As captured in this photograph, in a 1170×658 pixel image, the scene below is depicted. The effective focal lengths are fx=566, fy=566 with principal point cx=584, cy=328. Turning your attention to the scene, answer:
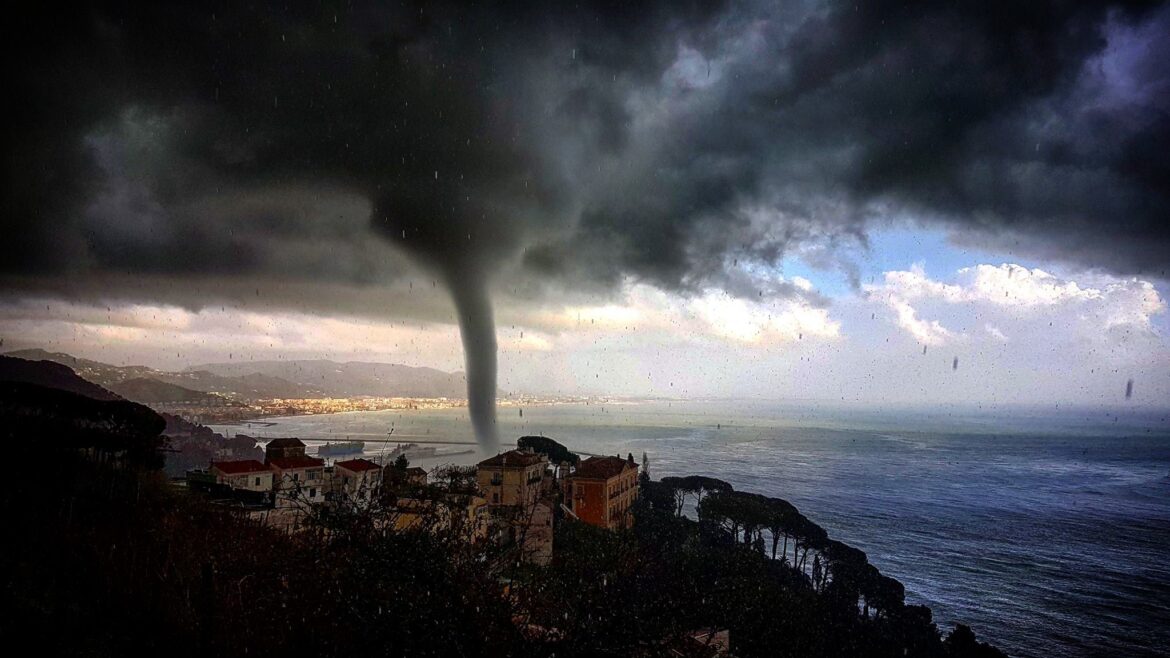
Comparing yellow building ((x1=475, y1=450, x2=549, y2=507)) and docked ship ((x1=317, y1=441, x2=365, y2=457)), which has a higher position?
yellow building ((x1=475, y1=450, x2=549, y2=507))

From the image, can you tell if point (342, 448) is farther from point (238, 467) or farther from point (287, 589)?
point (287, 589)

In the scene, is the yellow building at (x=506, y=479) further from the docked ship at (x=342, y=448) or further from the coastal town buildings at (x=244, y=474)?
the docked ship at (x=342, y=448)

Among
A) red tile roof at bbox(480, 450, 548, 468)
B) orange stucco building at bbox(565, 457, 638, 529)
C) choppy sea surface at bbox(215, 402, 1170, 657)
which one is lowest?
choppy sea surface at bbox(215, 402, 1170, 657)

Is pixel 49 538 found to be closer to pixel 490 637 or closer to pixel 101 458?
pixel 490 637

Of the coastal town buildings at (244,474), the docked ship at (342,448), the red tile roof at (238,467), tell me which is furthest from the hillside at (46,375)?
the coastal town buildings at (244,474)

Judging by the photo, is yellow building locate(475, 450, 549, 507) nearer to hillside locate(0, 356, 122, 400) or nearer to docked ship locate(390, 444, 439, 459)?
docked ship locate(390, 444, 439, 459)

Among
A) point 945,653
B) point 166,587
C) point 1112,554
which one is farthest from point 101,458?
point 1112,554

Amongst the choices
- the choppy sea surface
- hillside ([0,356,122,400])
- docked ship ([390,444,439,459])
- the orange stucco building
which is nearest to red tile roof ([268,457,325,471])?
the orange stucco building

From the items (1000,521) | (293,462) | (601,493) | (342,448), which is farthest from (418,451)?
(1000,521)
